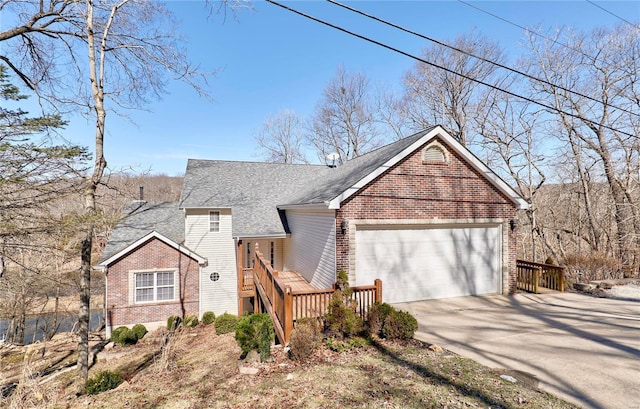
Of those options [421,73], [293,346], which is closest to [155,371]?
[293,346]

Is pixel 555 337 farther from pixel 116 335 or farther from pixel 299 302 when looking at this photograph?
pixel 116 335

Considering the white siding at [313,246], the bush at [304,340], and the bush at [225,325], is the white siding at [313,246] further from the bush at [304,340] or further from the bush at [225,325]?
the bush at [225,325]

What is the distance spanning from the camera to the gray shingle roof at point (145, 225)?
47.9ft

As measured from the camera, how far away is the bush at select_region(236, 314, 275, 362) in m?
6.14

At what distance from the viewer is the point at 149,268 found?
1399 centimetres

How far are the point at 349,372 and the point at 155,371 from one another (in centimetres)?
580

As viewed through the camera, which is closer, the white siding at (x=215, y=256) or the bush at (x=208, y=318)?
the bush at (x=208, y=318)

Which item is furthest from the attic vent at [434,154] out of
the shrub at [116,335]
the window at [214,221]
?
the shrub at [116,335]

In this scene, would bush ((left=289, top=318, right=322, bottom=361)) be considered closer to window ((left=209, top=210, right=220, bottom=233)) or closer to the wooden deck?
the wooden deck

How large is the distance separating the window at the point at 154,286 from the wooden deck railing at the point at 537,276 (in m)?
15.1

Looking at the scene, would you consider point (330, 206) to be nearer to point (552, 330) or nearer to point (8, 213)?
point (552, 330)

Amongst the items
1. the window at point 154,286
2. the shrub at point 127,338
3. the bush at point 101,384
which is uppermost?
→ the window at point 154,286

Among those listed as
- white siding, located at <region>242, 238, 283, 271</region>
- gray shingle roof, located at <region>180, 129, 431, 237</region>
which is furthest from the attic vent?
white siding, located at <region>242, 238, 283, 271</region>

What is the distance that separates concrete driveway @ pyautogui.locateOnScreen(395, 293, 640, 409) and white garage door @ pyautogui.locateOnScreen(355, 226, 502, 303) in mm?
490
